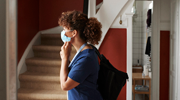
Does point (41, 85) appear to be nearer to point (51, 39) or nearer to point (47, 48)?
point (47, 48)

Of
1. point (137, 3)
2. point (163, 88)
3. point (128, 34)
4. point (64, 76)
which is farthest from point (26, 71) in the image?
point (137, 3)

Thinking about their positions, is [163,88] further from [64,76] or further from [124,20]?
[64,76]

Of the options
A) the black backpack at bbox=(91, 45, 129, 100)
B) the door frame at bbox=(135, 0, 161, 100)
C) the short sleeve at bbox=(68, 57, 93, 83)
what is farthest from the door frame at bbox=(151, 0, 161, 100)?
the short sleeve at bbox=(68, 57, 93, 83)

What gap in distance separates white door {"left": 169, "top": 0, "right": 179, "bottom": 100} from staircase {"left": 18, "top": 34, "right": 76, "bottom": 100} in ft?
6.74

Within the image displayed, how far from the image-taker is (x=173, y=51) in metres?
3.23

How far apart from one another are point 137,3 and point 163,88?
3723 mm

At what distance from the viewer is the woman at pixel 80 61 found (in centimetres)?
108

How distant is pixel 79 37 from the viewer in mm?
1221

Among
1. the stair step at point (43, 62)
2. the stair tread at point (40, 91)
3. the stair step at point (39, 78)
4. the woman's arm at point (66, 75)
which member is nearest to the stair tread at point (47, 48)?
the stair step at point (43, 62)

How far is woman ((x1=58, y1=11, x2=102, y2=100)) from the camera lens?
3.56 ft

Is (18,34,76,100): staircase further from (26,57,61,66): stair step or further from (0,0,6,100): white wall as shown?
(0,0,6,100): white wall

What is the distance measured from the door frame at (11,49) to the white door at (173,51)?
10.4ft

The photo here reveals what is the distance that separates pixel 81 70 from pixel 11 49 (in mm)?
750

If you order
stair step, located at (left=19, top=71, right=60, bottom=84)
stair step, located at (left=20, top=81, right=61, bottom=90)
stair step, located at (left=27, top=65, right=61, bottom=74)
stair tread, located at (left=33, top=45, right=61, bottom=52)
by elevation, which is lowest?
stair step, located at (left=20, top=81, right=61, bottom=90)
